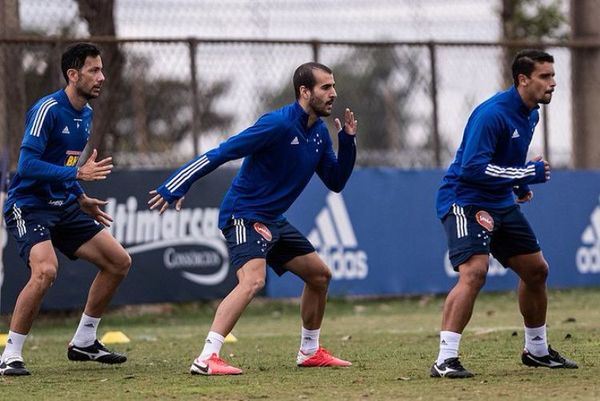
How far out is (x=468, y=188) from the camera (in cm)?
884

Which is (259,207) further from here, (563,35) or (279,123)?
(563,35)

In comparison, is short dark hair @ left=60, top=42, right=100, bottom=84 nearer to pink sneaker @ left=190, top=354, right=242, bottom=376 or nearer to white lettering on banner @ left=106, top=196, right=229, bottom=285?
pink sneaker @ left=190, top=354, right=242, bottom=376

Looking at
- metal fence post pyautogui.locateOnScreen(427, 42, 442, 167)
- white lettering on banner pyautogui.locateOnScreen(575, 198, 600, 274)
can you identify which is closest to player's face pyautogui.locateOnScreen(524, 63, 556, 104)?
metal fence post pyautogui.locateOnScreen(427, 42, 442, 167)

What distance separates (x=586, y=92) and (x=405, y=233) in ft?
12.4

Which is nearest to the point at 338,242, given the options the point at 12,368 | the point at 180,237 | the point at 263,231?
the point at 180,237

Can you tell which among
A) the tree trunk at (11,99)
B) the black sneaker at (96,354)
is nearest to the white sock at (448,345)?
the black sneaker at (96,354)

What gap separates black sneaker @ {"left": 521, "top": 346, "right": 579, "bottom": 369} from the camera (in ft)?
29.8

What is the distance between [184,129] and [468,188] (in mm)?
8206

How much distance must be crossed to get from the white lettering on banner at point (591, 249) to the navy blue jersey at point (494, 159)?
8.61 m

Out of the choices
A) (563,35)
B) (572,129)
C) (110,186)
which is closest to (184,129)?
(110,186)

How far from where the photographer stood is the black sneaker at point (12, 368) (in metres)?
9.30

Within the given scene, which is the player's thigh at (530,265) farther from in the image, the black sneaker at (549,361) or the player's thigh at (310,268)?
the player's thigh at (310,268)

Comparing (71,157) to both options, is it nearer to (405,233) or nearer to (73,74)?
(73,74)

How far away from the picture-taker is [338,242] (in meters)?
15.9
